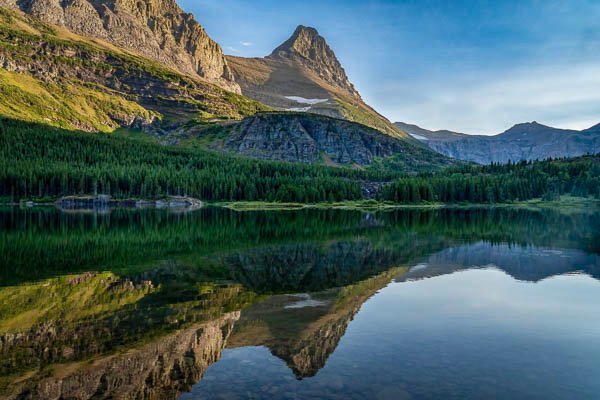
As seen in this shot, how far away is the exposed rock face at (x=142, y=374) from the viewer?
1265 cm

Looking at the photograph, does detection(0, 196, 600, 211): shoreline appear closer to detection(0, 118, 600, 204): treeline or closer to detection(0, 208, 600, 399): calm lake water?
detection(0, 118, 600, 204): treeline

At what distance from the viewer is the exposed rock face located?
12.6m

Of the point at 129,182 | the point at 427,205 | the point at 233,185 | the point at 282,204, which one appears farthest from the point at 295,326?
the point at 129,182

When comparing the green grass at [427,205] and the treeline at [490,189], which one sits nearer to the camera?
the green grass at [427,205]

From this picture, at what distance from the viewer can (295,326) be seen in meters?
19.1

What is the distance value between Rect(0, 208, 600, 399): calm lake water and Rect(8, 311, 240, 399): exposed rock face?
2.4 inches

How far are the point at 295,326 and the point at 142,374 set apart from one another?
711 centimetres

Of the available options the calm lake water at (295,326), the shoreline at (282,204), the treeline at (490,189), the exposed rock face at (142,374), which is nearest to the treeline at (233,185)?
the treeline at (490,189)

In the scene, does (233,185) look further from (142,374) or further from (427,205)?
(142,374)

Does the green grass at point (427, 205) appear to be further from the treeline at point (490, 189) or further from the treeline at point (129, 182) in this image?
the treeline at point (129, 182)

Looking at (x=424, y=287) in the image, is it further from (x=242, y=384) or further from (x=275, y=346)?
(x=242, y=384)

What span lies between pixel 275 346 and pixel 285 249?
2851 cm

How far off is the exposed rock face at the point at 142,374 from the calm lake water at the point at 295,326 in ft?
0.20

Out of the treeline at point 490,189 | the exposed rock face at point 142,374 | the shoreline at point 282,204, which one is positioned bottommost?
the shoreline at point 282,204
